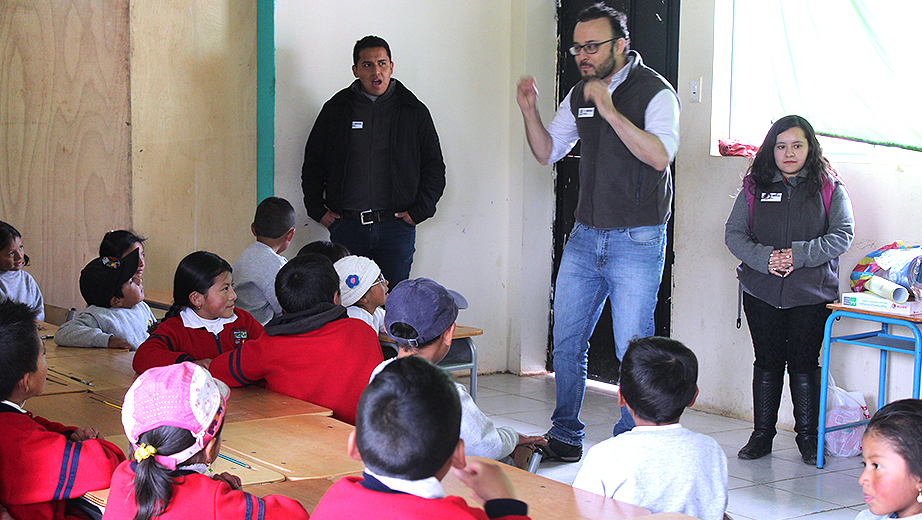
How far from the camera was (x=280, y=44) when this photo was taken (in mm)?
4805

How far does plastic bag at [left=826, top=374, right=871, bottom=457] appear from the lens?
3.94m

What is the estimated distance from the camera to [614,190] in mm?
3459

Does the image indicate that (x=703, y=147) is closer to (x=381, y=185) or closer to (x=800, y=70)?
(x=800, y=70)

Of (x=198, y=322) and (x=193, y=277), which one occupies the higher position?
(x=193, y=277)

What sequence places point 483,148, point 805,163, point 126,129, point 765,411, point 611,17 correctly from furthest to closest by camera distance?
point 483,148, point 126,129, point 765,411, point 805,163, point 611,17

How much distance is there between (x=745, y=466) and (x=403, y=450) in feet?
9.73

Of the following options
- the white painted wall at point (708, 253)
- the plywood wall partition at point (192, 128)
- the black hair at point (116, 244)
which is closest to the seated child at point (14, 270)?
the black hair at point (116, 244)

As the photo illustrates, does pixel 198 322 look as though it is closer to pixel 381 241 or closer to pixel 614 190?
pixel 614 190

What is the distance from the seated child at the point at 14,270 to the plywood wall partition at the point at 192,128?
60cm

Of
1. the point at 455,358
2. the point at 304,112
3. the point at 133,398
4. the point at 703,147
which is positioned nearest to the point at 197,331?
the point at 455,358

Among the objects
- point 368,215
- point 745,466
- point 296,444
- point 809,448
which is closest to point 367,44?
point 368,215

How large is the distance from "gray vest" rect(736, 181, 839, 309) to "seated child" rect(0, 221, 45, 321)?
10.7 ft

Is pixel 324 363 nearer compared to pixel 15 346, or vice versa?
pixel 15 346

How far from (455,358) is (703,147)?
2.04 meters
